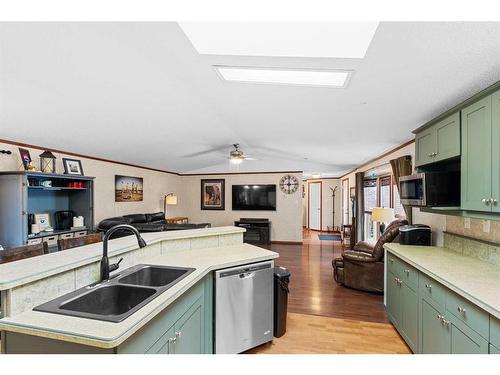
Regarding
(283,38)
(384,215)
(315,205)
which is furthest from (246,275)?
(315,205)

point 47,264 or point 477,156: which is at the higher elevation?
point 477,156

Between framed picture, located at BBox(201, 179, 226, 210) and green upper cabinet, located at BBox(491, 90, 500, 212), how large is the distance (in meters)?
7.27

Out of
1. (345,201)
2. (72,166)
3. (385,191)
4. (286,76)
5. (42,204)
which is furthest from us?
(345,201)

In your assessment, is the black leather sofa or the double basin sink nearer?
the double basin sink

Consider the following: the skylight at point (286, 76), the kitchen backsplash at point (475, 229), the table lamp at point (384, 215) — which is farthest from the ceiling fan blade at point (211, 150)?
the kitchen backsplash at point (475, 229)

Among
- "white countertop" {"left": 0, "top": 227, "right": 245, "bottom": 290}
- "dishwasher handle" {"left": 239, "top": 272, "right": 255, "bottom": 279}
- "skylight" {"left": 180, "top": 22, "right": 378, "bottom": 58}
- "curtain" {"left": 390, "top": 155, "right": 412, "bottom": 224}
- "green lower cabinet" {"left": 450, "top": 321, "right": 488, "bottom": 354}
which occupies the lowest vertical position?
"green lower cabinet" {"left": 450, "top": 321, "right": 488, "bottom": 354}

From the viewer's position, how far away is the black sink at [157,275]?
6.21 feet

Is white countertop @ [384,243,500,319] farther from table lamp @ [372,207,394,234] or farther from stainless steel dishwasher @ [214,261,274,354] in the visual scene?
table lamp @ [372,207,394,234]

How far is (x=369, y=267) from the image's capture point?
3.83 m

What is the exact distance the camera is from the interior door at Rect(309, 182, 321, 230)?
10797 millimetres

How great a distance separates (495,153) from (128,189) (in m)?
6.64

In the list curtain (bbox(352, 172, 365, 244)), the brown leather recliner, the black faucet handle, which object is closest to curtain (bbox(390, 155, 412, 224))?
the brown leather recliner

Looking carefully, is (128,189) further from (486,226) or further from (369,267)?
(486,226)

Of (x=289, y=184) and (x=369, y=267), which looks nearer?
(x=369, y=267)
